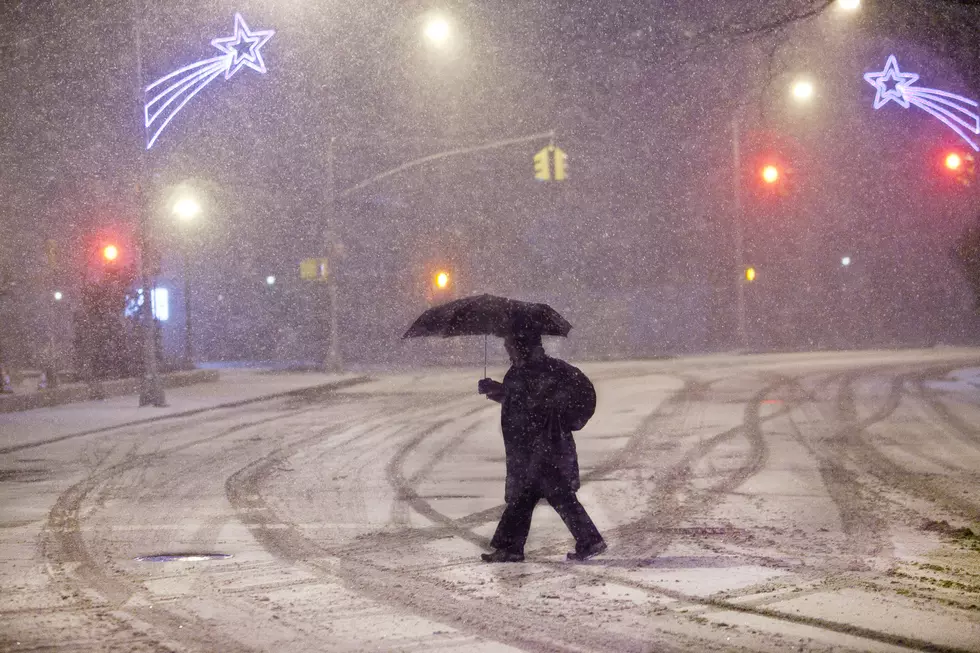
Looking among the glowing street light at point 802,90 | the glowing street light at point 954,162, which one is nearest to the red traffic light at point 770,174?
the glowing street light at point 954,162

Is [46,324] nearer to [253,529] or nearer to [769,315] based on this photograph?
[769,315]

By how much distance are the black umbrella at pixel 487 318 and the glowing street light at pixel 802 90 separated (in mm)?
13431

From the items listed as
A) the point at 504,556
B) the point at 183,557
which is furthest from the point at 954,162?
the point at 183,557

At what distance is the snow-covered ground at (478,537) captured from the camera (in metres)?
6.00

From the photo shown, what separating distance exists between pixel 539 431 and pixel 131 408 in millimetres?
16908

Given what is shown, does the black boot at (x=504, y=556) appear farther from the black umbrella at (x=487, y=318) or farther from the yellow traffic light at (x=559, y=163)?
the yellow traffic light at (x=559, y=163)

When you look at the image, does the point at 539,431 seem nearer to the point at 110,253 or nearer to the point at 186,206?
the point at 110,253

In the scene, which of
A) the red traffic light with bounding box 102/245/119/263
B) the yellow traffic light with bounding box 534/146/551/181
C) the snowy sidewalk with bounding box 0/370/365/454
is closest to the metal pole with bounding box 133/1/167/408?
the snowy sidewalk with bounding box 0/370/365/454

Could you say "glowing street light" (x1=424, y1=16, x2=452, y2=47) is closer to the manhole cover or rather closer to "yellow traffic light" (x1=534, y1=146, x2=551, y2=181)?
"yellow traffic light" (x1=534, y1=146, x2=551, y2=181)

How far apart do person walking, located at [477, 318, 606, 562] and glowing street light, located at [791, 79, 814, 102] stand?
534 inches

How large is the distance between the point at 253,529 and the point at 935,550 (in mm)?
5410

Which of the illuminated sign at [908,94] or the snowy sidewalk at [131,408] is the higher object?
the illuminated sign at [908,94]

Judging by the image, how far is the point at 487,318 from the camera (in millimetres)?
7754

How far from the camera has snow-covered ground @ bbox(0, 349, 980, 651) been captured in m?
6.00
